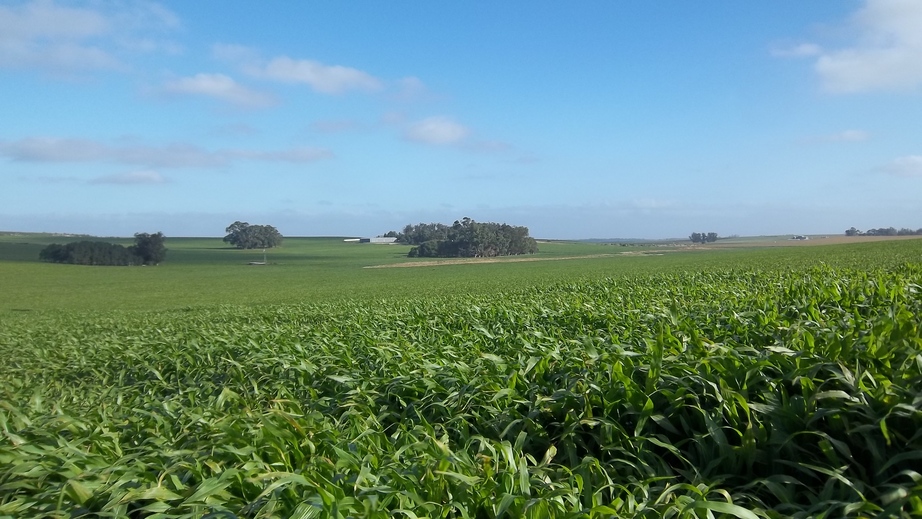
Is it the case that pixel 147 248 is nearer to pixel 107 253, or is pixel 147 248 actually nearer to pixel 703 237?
pixel 107 253

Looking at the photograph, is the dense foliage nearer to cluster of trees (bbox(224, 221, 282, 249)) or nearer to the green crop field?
cluster of trees (bbox(224, 221, 282, 249))

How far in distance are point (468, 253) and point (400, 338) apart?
115m

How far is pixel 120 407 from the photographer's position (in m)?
5.36

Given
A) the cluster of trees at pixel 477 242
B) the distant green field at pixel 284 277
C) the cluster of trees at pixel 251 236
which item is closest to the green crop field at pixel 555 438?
the distant green field at pixel 284 277

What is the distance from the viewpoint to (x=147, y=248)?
97.9 meters

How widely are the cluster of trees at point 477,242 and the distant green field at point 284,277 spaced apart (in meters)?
16.9

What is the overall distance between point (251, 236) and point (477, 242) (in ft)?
204

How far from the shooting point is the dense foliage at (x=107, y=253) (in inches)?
3775

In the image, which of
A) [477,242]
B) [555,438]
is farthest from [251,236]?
[555,438]

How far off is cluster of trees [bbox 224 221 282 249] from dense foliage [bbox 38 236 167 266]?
41386 mm

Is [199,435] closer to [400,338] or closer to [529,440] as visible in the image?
[529,440]

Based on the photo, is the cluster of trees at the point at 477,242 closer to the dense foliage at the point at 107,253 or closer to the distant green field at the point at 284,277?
the distant green field at the point at 284,277

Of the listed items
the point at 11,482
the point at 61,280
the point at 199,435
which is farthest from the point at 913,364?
the point at 61,280

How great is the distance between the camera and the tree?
97812mm
